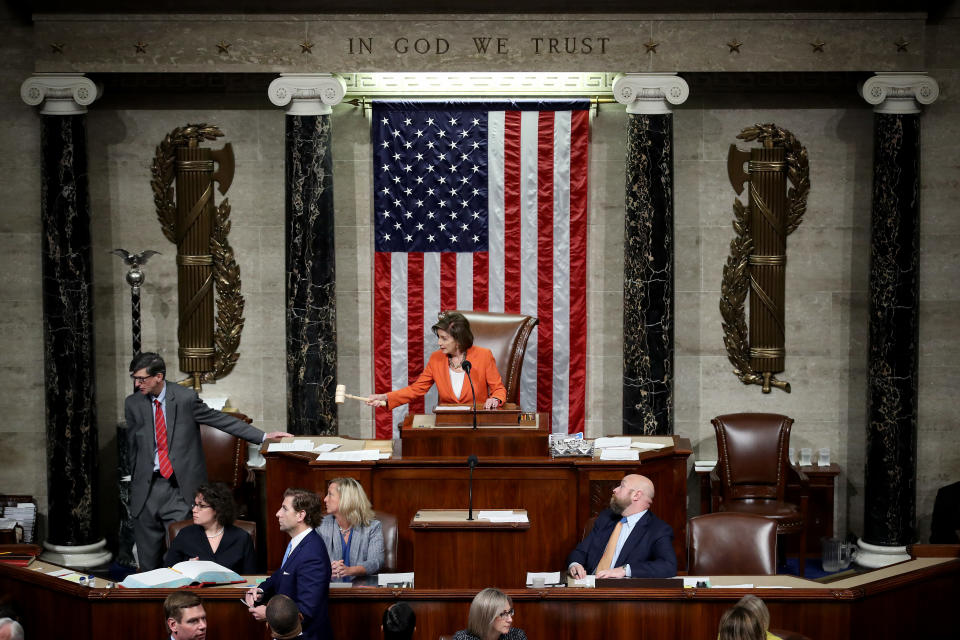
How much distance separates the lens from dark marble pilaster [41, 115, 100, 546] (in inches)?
403

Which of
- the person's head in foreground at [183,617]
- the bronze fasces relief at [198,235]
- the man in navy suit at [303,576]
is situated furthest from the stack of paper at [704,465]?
the person's head in foreground at [183,617]

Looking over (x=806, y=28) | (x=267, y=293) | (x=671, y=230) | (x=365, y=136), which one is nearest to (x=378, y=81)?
(x=365, y=136)

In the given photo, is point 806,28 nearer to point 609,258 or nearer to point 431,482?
point 609,258

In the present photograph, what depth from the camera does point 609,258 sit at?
11000mm

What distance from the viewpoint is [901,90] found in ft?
33.0

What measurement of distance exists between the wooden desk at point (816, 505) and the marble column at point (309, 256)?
338 cm

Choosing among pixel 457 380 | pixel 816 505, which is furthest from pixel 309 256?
pixel 816 505

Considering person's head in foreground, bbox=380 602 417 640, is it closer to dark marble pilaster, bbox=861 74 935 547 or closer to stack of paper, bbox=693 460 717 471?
stack of paper, bbox=693 460 717 471

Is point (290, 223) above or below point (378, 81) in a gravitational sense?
below

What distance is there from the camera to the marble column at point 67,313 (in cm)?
1020

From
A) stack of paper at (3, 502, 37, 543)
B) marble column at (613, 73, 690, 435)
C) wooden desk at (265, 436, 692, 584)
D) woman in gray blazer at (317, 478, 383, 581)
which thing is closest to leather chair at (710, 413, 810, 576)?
marble column at (613, 73, 690, 435)

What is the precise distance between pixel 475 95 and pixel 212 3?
2.42 m

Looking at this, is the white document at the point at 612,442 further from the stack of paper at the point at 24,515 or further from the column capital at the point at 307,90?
the stack of paper at the point at 24,515

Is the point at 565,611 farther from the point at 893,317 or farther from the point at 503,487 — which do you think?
the point at 893,317
